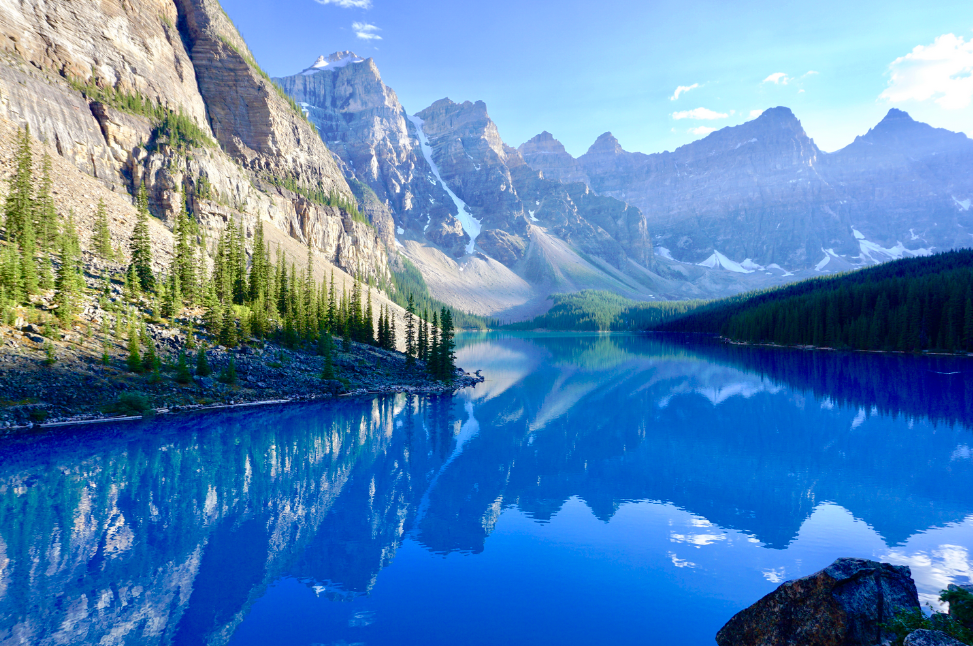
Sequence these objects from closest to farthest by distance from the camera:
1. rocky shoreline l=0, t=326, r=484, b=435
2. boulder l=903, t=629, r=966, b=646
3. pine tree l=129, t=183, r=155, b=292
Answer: boulder l=903, t=629, r=966, b=646
rocky shoreline l=0, t=326, r=484, b=435
pine tree l=129, t=183, r=155, b=292

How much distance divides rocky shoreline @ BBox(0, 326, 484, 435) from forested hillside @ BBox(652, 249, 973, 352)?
84.4 meters

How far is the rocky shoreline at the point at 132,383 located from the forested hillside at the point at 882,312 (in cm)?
8445

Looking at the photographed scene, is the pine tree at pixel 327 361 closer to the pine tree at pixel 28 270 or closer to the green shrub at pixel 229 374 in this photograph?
the green shrub at pixel 229 374

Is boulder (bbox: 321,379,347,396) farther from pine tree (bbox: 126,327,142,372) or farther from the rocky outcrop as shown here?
the rocky outcrop

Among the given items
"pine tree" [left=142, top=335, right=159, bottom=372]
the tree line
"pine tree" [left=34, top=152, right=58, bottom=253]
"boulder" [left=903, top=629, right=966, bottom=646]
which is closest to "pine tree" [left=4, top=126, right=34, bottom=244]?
the tree line

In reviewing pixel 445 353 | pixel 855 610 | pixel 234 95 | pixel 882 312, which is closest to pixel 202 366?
pixel 445 353

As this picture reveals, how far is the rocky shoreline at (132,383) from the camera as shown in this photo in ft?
105

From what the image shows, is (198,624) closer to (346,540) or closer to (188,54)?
(346,540)

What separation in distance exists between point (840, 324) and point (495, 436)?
306 ft

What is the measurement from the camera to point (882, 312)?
287ft

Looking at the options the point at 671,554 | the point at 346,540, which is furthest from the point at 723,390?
the point at 346,540

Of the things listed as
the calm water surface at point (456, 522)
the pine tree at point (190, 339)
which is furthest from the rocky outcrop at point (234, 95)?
the calm water surface at point (456, 522)

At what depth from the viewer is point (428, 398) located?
49.7 meters

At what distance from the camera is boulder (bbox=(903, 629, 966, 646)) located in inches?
238
